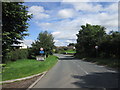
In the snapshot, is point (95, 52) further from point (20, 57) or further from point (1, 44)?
point (1, 44)

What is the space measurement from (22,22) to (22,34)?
96cm

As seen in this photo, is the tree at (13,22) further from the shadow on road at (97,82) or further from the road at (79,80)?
the shadow on road at (97,82)

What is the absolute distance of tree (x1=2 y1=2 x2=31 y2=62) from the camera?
8.47m

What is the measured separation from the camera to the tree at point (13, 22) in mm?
8469

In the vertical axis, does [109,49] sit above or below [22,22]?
below

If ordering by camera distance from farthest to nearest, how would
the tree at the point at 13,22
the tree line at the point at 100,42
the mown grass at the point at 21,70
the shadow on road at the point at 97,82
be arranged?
the tree line at the point at 100,42 < the mown grass at the point at 21,70 < the tree at the point at 13,22 < the shadow on road at the point at 97,82

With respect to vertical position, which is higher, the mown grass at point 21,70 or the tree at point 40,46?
the tree at point 40,46

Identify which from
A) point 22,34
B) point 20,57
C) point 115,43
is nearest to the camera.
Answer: point 22,34

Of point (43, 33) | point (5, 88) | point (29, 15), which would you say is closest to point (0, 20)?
point (29, 15)

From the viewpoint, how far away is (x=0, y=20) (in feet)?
28.0

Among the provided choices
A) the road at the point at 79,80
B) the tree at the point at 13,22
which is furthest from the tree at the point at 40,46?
the tree at the point at 13,22

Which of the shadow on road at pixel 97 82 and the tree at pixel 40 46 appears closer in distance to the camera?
the shadow on road at pixel 97 82

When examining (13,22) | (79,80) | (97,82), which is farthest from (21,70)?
(97,82)

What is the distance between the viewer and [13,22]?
30.1 feet
